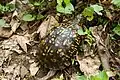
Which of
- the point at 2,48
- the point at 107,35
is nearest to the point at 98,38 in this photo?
the point at 107,35

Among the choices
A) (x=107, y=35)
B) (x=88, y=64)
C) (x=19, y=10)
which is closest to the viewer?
(x=88, y=64)

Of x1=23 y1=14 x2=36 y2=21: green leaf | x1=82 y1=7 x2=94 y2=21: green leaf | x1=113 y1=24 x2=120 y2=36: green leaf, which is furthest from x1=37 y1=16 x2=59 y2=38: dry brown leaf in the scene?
x1=113 y1=24 x2=120 y2=36: green leaf

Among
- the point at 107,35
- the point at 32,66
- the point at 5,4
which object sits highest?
the point at 5,4

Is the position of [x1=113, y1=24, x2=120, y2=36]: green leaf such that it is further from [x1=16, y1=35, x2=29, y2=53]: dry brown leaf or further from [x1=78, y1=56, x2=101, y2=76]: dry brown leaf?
[x1=16, y1=35, x2=29, y2=53]: dry brown leaf

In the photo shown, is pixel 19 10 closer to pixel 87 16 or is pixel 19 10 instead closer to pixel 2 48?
pixel 2 48

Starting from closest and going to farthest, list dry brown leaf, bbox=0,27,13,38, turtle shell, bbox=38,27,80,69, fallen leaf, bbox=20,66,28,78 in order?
1. turtle shell, bbox=38,27,80,69
2. fallen leaf, bbox=20,66,28,78
3. dry brown leaf, bbox=0,27,13,38

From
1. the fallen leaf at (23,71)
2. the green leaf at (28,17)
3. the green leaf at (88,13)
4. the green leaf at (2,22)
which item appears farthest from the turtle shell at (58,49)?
the green leaf at (2,22)

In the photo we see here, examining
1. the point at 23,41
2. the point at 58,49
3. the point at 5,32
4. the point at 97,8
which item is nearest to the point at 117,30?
the point at 97,8

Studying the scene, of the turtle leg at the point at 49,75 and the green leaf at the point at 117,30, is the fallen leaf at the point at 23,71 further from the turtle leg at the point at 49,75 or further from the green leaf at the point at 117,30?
the green leaf at the point at 117,30
